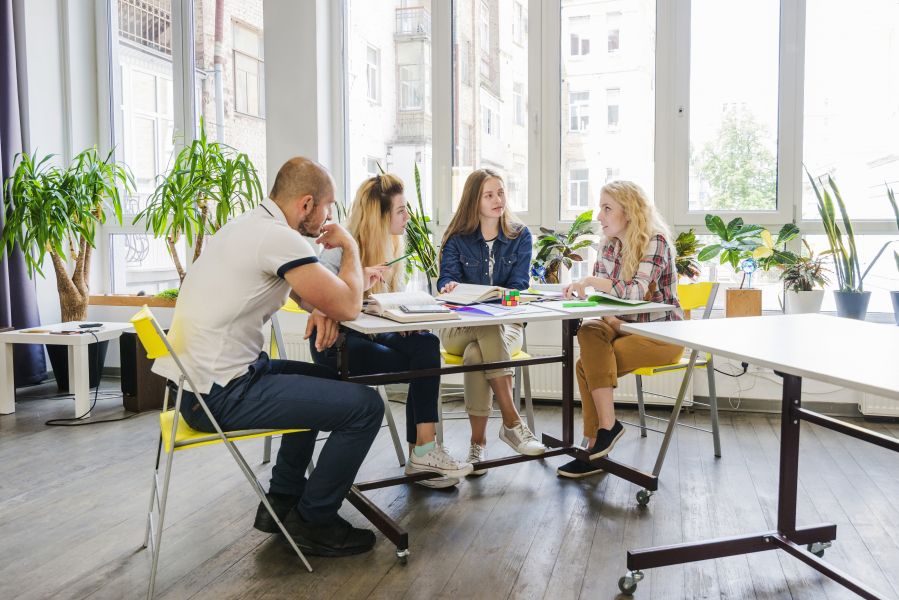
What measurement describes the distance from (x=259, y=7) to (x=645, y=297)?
3294 millimetres

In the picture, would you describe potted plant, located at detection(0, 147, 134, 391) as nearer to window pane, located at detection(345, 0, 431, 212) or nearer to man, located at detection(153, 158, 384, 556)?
window pane, located at detection(345, 0, 431, 212)

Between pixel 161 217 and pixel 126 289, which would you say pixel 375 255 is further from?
pixel 126 289

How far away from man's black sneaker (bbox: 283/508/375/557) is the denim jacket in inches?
49.2

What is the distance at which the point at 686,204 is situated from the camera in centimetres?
400

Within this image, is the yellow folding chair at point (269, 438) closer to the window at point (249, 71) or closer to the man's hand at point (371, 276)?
the man's hand at point (371, 276)

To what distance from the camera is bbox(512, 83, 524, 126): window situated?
426 cm

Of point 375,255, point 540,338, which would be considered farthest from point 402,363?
point 540,338

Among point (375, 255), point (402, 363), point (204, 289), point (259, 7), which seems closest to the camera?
point (204, 289)

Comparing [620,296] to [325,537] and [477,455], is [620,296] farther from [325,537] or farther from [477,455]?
[325,537]

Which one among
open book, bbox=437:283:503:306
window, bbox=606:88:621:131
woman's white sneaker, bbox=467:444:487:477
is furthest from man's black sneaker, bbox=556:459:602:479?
Result: window, bbox=606:88:621:131

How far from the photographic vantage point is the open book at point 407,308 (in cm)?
220

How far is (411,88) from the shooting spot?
4449 mm

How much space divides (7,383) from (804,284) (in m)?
4.05

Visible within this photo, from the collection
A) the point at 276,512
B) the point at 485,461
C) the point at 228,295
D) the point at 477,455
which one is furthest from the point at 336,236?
the point at 477,455
